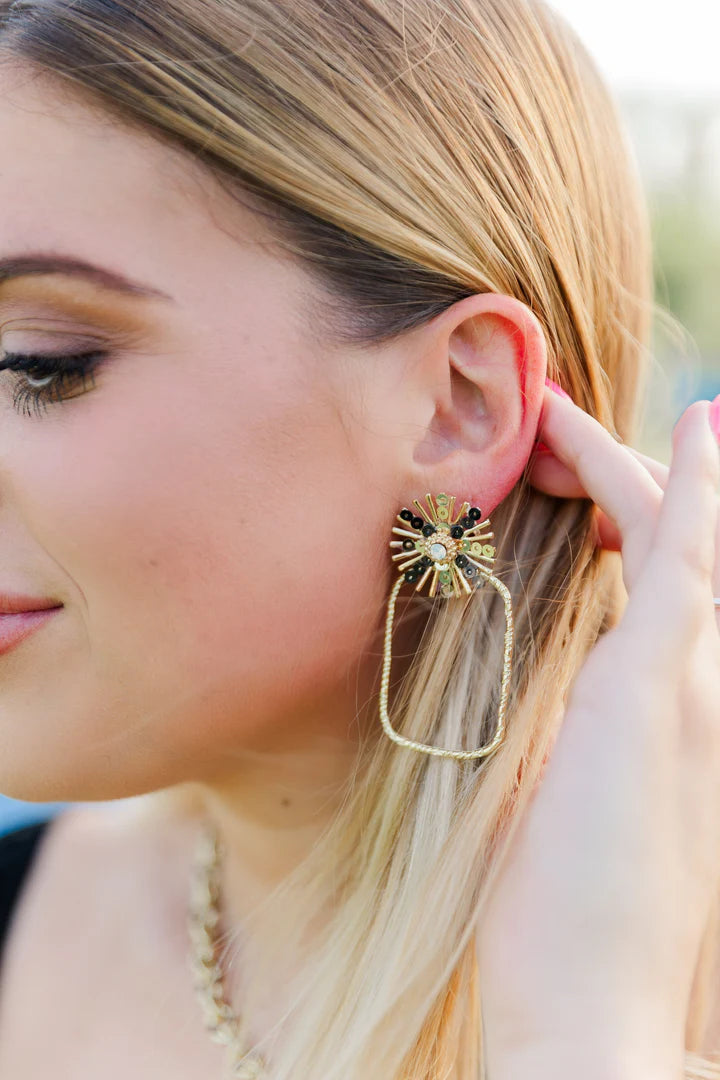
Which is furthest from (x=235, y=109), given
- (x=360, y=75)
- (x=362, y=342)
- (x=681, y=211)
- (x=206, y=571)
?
(x=681, y=211)

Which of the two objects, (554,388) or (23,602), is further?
(554,388)

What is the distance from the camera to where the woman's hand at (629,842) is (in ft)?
3.59

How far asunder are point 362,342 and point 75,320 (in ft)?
1.12

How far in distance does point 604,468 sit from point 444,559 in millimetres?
254

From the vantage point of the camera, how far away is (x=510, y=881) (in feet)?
3.95

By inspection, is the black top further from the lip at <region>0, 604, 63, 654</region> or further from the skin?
the lip at <region>0, 604, 63, 654</region>

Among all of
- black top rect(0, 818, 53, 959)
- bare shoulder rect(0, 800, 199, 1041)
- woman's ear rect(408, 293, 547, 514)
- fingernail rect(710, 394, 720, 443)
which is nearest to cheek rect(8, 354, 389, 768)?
woman's ear rect(408, 293, 547, 514)

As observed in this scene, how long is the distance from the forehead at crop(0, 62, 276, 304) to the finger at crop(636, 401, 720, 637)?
0.62 meters

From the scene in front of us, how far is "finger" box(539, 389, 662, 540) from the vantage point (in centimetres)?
136

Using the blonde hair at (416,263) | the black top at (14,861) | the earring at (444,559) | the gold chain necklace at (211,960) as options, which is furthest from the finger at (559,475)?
the black top at (14,861)

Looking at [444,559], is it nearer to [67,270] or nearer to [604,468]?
[604,468]

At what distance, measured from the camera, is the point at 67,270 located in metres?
1.16

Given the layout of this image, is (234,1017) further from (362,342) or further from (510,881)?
(362,342)

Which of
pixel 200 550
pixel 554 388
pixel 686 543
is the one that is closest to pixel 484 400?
pixel 554 388
